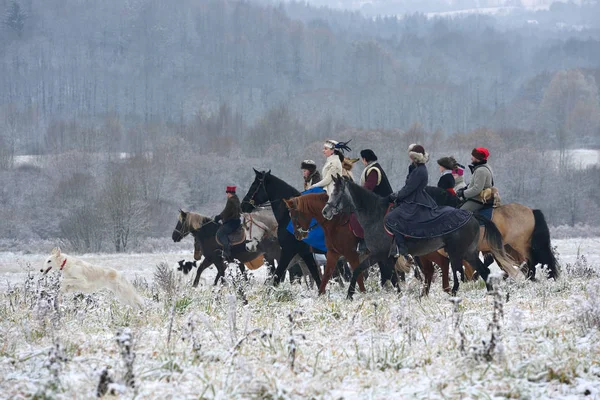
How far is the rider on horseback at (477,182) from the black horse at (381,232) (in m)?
1.84

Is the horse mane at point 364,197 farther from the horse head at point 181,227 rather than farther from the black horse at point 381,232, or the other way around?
the horse head at point 181,227

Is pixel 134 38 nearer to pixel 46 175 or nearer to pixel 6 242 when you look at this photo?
pixel 46 175

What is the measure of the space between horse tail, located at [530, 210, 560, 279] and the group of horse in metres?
0.02

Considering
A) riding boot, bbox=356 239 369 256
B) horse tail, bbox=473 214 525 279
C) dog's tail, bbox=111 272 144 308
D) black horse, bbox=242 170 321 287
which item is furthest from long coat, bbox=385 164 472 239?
dog's tail, bbox=111 272 144 308

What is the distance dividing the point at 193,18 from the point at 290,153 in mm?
90079

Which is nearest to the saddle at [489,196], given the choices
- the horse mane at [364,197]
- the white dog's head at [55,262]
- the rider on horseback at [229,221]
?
the horse mane at [364,197]

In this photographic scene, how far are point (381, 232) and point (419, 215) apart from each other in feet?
2.31

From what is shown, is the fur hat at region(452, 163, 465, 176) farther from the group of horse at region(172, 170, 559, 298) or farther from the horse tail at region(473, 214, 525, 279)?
the horse tail at region(473, 214, 525, 279)

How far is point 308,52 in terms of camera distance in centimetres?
16100

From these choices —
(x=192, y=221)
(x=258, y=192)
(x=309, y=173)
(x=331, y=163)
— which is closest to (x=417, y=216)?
(x=331, y=163)

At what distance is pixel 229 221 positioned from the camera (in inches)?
621

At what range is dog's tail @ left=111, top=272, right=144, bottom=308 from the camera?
10.2 m

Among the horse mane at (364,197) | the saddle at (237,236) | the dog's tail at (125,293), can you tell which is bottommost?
the dog's tail at (125,293)

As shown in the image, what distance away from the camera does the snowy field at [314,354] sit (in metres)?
5.61
